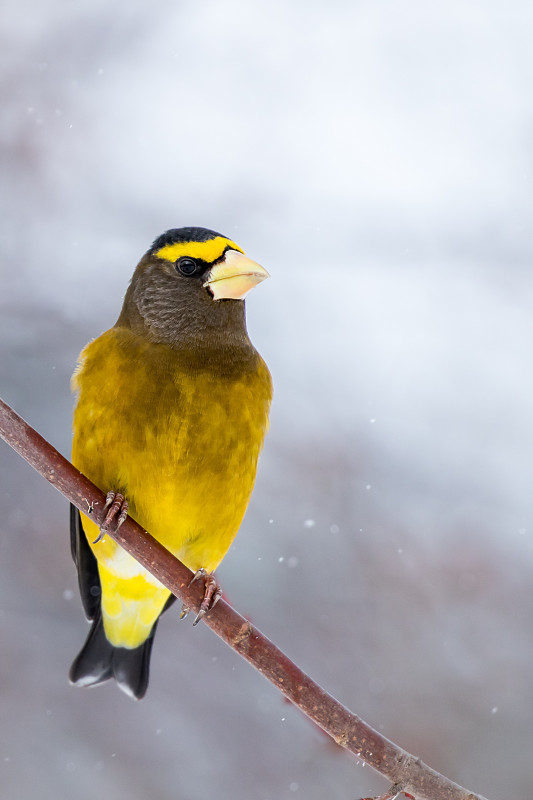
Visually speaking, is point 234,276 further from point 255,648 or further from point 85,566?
point 85,566

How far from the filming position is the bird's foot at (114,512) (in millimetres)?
2279

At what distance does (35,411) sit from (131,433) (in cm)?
178

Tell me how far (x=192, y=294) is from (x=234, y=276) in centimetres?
20

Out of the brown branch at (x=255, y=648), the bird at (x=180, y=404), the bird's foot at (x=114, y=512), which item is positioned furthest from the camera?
the bird at (x=180, y=404)

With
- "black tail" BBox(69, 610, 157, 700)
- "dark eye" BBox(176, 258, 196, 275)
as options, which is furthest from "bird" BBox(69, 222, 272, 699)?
"black tail" BBox(69, 610, 157, 700)

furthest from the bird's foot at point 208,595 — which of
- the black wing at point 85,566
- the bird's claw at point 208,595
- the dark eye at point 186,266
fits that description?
the dark eye at point 186,266

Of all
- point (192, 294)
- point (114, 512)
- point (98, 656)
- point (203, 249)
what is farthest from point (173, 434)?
point (98, 656)

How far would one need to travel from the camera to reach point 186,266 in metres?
2.60

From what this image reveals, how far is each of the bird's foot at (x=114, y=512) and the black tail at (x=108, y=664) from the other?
0.88 m

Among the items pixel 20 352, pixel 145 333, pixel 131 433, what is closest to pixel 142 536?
pixel 131 433

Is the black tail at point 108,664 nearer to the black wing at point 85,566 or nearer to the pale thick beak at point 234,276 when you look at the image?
the black wing at point 85,566

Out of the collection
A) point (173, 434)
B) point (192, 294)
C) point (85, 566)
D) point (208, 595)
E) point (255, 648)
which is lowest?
point (255, 648)

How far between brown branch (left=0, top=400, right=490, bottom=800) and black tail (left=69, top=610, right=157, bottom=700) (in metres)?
0.88

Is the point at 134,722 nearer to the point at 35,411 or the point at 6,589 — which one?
the point at 6,589
